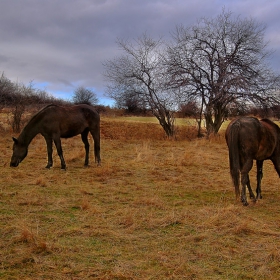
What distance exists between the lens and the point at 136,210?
5242 mm

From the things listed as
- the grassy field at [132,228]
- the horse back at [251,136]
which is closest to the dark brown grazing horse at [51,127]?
the grassy field at [132,228]

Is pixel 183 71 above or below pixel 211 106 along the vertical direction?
above

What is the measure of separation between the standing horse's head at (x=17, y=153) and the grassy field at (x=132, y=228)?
0.91 meters

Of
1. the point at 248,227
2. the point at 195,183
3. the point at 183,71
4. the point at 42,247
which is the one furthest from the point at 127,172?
the point at 183,71

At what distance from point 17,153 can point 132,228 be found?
6164mm

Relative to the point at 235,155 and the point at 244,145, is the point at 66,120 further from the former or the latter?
the point at 244,145

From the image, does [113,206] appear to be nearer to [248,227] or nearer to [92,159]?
[248,227]

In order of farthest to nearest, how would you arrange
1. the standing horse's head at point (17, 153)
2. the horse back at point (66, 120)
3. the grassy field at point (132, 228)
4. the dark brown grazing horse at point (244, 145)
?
the horse back at point (66, 120)
the standing horse's head at point (17, 153)
the dark brown grazing horse at point (244, 145)
the grassy field at point (132, 228)

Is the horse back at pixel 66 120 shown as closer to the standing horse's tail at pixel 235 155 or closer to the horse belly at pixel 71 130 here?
the horse belly at pixel 71 130

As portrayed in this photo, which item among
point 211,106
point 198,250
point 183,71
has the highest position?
point 183,71

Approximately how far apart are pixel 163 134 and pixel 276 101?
7171 mm

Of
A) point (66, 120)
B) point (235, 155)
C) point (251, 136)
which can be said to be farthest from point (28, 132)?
point (251, 136)

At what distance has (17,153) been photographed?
9422 mm

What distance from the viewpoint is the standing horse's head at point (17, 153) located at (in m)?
9.34
